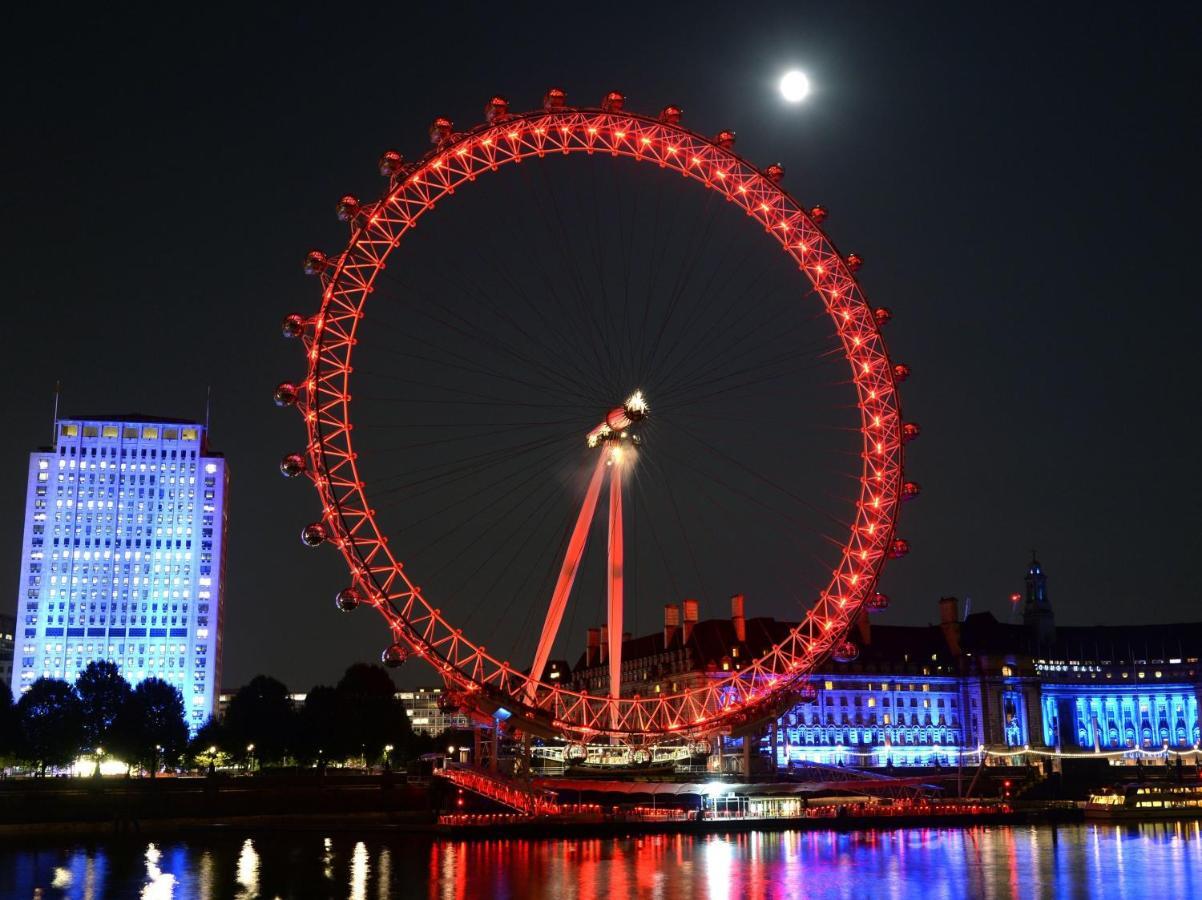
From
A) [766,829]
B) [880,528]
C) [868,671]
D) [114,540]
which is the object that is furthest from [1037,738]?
[114,540]

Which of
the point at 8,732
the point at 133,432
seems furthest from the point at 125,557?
the point at 8,732

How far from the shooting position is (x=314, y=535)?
2238 inches

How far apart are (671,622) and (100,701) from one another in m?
71.3

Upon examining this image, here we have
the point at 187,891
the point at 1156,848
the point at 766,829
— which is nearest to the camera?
the point at 187,891

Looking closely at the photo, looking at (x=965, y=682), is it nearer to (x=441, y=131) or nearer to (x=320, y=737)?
(x=320, y=737)

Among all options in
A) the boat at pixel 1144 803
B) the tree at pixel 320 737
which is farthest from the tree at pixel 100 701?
the boat at pixel 1144 803

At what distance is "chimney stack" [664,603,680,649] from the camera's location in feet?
527

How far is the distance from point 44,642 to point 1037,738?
126 metres

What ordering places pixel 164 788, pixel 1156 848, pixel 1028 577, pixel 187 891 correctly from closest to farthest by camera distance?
pixel 187 891, pixel 1156 848, pixel 164 788, pixel 1028 577

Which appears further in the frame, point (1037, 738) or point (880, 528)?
point (1037, 738)

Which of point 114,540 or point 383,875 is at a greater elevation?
point 114,540

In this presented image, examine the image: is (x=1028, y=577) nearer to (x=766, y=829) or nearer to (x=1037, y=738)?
(x=1037, y=738)

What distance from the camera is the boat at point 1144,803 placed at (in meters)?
92.0

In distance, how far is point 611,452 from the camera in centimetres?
6253
